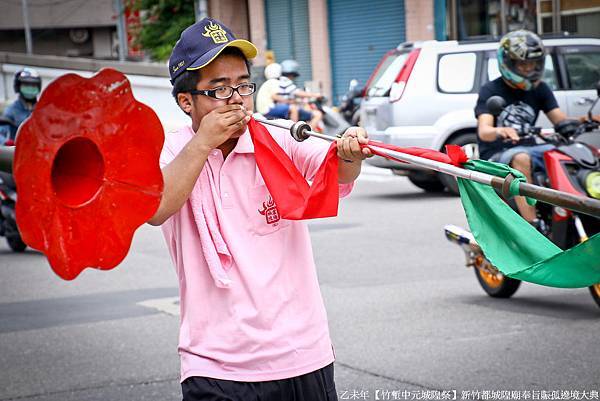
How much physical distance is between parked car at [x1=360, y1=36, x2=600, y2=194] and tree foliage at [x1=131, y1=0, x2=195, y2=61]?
17.9 metres

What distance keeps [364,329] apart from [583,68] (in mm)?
8173

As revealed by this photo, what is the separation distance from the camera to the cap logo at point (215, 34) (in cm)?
328

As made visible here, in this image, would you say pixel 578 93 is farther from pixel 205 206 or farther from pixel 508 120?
pixel 205 206

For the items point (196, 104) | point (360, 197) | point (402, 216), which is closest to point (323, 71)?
point (360, 197)

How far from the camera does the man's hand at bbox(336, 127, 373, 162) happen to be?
10.8 feet

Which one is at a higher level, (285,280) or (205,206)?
(205,206)

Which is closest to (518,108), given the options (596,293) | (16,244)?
(596,293)

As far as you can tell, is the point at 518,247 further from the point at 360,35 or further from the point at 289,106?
the point at 360,35

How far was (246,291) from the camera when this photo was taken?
3.32 metres

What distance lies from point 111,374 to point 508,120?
3463 mm

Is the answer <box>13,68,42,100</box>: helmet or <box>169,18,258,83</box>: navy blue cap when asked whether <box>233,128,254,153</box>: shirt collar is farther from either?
<box>13,68,42,100</box>: helmet

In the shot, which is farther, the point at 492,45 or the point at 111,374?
the point at 492,45

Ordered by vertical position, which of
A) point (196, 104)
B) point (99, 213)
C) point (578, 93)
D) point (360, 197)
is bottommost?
point (360, 197)

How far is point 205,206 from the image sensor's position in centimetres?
337
